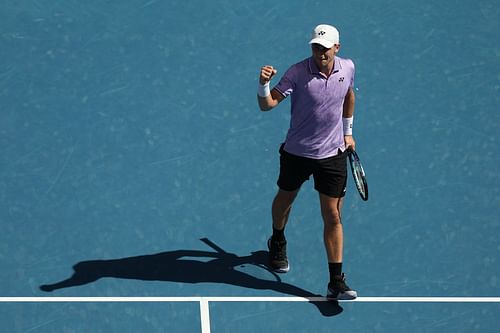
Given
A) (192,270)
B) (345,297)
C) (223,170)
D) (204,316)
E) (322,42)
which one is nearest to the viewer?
(322,42)

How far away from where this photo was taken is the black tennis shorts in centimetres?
1039

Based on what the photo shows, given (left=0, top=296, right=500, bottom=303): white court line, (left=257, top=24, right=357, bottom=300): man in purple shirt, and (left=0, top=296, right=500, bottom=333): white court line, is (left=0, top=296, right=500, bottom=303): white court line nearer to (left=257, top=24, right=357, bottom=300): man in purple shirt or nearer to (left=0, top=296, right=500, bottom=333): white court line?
(left=0, top=296, right=500, bottom=333): white court line

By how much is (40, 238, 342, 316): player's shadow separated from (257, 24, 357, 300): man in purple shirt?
1.64 ft

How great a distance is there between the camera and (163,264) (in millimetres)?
10984

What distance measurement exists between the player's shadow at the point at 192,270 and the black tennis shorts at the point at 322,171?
923mm

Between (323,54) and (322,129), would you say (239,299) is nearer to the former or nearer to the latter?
(322,129)

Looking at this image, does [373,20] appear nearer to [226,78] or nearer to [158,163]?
[226,78]

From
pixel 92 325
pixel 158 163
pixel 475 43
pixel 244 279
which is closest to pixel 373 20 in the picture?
pixel 475 43

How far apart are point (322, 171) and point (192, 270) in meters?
1.48

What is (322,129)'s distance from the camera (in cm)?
1030

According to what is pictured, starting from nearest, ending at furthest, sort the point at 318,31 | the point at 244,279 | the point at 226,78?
the point at 318,31 → the point at 244,279 → the point at 226,78

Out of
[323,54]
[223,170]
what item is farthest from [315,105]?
[223,170]

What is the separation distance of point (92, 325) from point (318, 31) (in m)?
2.93

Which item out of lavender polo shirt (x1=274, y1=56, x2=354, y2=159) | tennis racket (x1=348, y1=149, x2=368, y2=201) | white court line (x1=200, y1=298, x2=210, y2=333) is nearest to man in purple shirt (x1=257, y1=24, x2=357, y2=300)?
lavender polo shirt (x1=274, y1=56, x2=354, y2=159)
